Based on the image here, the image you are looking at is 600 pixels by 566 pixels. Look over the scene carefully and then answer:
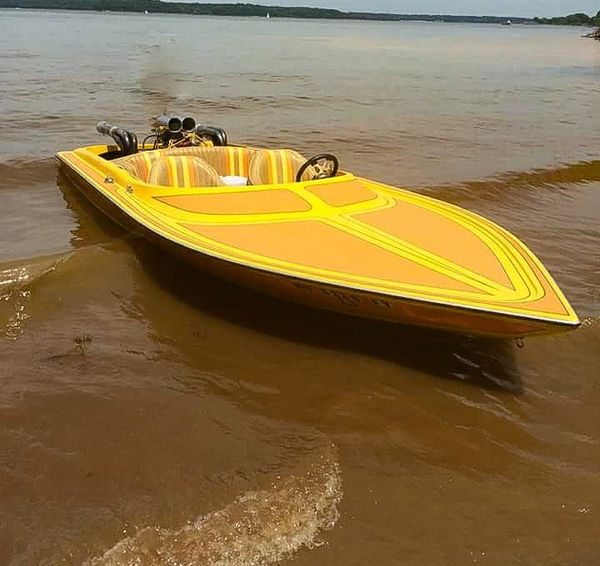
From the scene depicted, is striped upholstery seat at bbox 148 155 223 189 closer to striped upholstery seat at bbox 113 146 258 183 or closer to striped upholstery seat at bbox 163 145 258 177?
striped upholstery seat at bbox 113 146 258 183

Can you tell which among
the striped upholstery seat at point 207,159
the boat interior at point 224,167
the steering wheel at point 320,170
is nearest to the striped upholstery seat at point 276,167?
the boat interior at point 224,167

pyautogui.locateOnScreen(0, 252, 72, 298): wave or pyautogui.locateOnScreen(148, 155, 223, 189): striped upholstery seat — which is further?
pyautogui.locateOnScreen(148, 155, 223, 189): striped upholstery seat

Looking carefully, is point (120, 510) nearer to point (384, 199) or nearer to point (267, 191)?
point (267, 191)

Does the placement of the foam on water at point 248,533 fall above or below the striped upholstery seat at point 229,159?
below

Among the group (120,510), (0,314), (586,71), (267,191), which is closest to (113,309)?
(0,314)

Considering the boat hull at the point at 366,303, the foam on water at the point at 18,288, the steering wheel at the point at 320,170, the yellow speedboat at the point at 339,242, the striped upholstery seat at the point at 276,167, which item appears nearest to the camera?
the boat hull at the point at 366,303

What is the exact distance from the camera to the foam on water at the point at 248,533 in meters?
2.89

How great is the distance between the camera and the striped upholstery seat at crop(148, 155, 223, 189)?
6.29 meters

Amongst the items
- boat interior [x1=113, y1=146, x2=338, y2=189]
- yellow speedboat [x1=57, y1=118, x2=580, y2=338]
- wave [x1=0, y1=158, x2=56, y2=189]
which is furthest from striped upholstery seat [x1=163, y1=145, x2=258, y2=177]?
wave [x1=0, y1=158, x2=56, y2=189]

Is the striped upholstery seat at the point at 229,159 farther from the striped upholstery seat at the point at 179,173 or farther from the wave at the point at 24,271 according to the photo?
the wave at the point at 24,271

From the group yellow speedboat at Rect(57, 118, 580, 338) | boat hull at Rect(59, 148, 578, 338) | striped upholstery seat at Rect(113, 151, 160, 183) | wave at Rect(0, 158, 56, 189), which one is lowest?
wave at Rect(0, 158, 56, 189)

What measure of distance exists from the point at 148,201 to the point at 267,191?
1085 mm

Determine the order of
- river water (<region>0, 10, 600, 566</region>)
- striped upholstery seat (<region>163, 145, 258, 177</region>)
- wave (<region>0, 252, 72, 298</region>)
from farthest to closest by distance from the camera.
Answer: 1. striped upholstery seat (<region>163, 145, 258, 177</region>)
2. wave (<region>0, 252, 72, 298</region>)
3. river water (<region>0, 10, 600, 566</region>)

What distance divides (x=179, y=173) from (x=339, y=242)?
213cm
